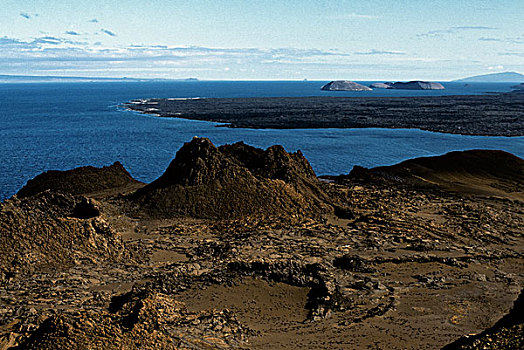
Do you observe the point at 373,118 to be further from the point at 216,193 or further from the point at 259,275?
the point at 259,275

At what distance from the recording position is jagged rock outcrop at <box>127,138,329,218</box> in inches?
1499

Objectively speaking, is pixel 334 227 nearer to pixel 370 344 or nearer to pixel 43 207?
pixel 370 344

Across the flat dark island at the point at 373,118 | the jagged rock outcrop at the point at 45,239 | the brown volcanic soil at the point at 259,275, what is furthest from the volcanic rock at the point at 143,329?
the flat dark island at the point at 373,118

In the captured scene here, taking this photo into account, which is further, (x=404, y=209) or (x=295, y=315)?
(x=404, y=209)

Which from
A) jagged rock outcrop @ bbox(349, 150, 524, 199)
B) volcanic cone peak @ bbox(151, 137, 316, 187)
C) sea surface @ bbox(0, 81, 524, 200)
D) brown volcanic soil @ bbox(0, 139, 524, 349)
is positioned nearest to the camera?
brown volcanic soil @ bbox(0, 139, 524, 349)

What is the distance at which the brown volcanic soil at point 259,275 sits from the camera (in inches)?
738

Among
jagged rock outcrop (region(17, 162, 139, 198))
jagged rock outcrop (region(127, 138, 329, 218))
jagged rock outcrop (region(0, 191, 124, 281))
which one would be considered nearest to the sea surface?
jagged rock outcrop (region(17, 162, 139, 198))

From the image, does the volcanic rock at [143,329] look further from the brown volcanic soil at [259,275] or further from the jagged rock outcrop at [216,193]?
the jagged rock outcrop at [216,193]

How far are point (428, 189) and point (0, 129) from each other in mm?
114225

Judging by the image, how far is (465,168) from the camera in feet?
209

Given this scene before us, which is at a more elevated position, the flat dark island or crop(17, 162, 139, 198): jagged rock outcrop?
the flat dark island

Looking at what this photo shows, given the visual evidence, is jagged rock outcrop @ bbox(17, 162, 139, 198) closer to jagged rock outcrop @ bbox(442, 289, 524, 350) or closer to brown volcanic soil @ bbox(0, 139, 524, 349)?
brown volcanic soil @ bbox(0, 139, 524, 349)

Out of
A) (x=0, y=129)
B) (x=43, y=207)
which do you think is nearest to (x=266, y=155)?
(x=43, y=207)

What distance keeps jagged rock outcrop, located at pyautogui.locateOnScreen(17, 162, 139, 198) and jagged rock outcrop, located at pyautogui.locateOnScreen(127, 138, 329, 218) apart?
462 inches
